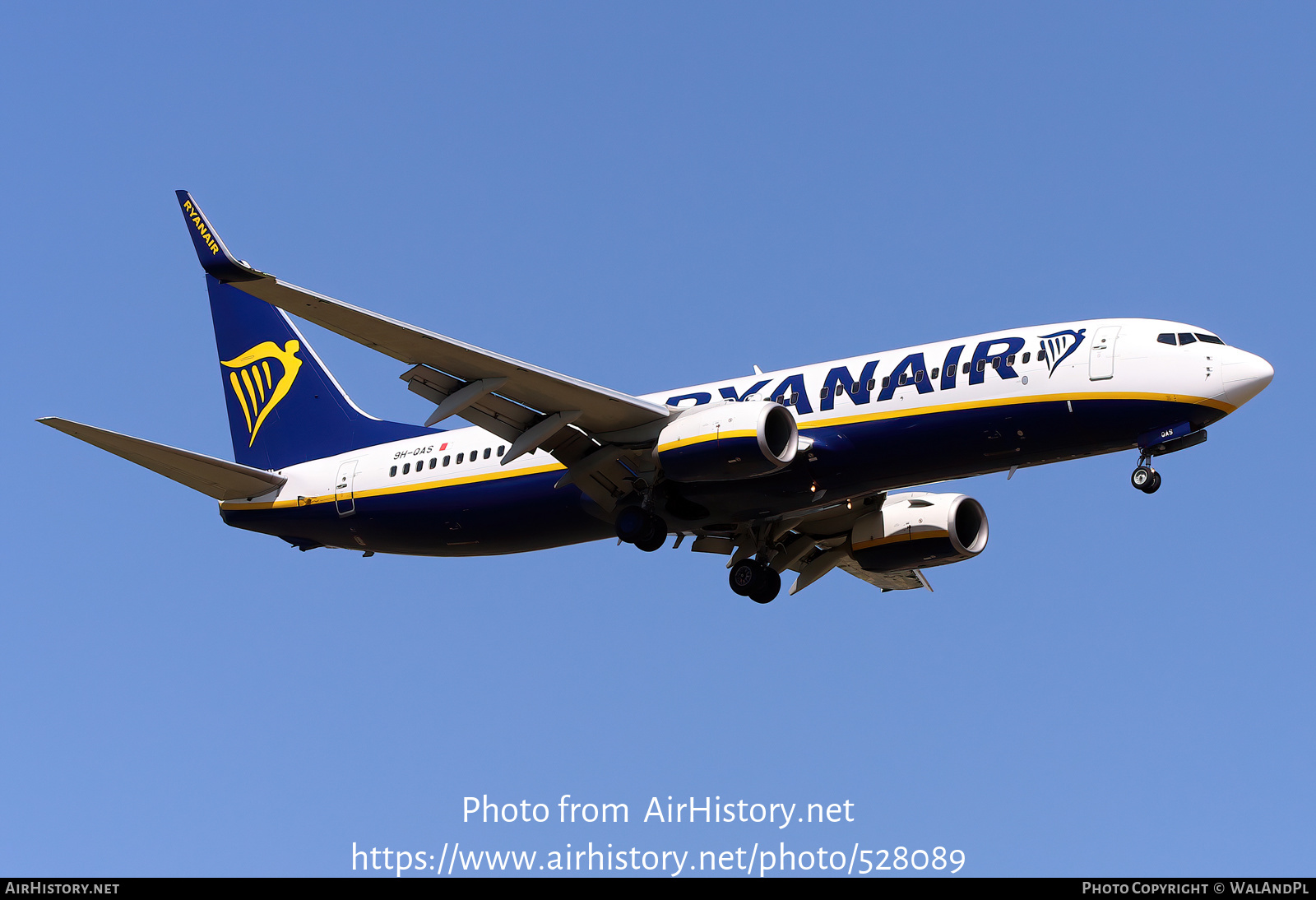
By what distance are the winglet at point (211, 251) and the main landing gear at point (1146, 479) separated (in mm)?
16540

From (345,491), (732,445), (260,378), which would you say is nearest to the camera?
(732,445)

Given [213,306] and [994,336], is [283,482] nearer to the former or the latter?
[213,306]

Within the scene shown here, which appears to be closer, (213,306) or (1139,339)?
(1139,339)

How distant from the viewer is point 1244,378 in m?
29.0

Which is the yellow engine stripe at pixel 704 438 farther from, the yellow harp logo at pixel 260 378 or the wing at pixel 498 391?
the yellow harp logo at pixel 260 378

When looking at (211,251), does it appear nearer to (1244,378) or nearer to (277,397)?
(277,397)

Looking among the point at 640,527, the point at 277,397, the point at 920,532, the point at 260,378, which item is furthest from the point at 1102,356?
the point at 260,378

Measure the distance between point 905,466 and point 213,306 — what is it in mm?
21467

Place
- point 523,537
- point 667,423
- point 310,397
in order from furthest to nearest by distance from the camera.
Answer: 1. point 310,397
2. point 523,537
3. point 667,423

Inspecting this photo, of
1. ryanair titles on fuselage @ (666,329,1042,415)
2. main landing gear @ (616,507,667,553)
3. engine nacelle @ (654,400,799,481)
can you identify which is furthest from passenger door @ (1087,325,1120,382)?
main landing gear @ (616,507,667,553)

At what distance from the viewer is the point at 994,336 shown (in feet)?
102

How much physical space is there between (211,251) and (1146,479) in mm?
19516

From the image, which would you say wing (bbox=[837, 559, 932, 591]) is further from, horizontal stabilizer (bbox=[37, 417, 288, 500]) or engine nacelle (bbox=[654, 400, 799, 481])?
horizontal stabilizer (bbox=[37, 417, 288, 500])
